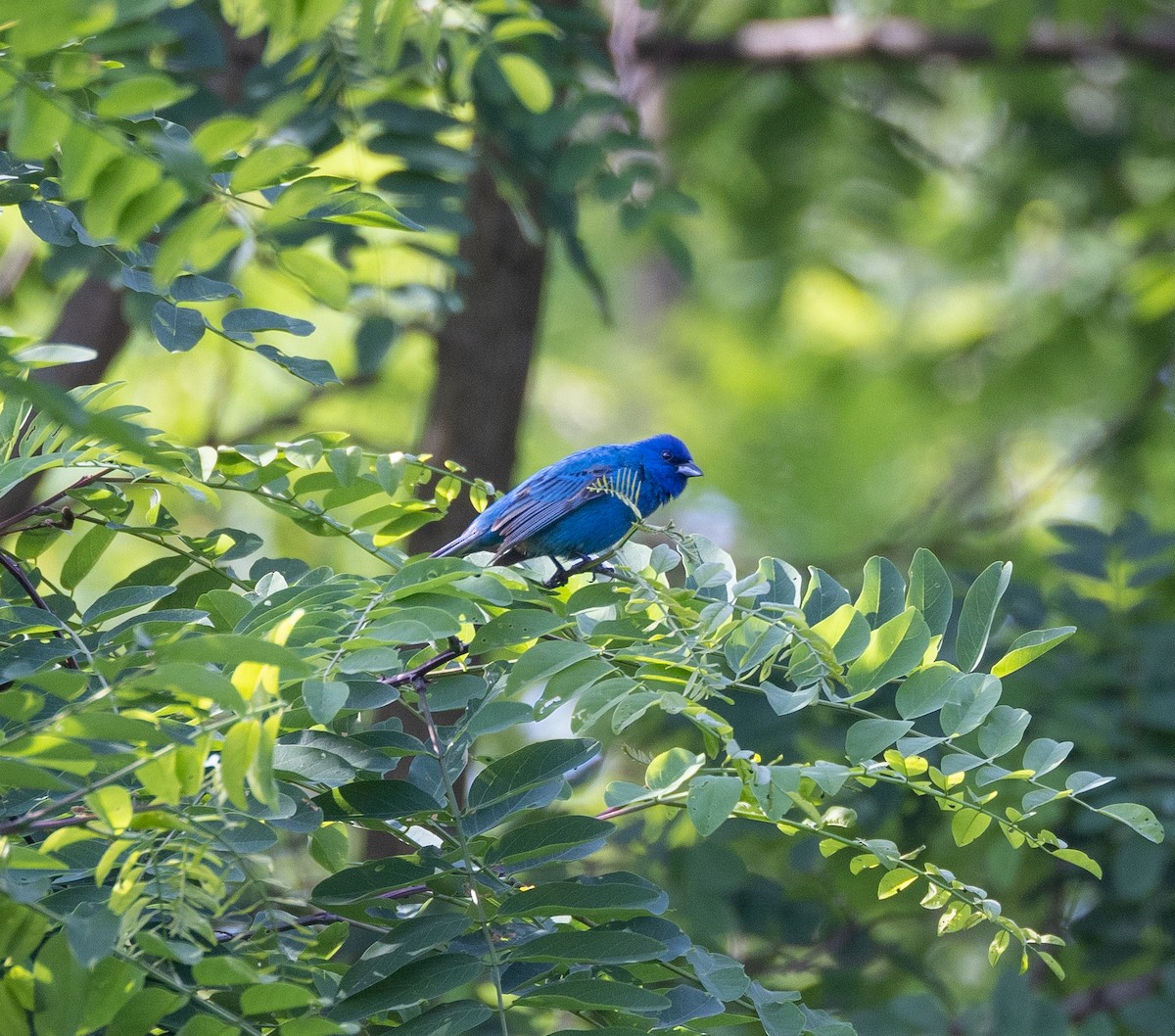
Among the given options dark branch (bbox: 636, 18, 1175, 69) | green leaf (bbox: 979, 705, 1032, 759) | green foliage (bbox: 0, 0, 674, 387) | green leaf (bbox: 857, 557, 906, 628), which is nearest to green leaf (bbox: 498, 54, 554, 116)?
green foliage (bbox: 0, 0, 674, 387)

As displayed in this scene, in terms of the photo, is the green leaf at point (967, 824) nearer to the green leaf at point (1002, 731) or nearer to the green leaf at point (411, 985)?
the green leaf at point (1002, 731)

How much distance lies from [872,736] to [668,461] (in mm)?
2410

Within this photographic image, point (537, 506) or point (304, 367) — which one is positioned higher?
point (304, 367)

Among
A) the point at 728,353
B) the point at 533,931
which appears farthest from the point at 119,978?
the point at 728,353

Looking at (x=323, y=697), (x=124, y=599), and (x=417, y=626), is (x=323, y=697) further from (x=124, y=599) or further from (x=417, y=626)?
(x=124, y=599)

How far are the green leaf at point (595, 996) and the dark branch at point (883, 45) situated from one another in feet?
17.3

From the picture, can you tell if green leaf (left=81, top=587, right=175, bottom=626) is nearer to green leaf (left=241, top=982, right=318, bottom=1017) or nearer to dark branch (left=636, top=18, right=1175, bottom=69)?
green leaf (left=241, top=982, right=318, bottom=1017)

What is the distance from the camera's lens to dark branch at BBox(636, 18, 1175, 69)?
21.9 ft

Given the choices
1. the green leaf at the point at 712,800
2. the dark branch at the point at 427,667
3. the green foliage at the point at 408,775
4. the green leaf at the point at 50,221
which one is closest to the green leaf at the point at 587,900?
the green foliage at the point at 408,775

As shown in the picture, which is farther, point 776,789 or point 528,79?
point 528,79

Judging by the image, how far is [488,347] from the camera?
5.68 m

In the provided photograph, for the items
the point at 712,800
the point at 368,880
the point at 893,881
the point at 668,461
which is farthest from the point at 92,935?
the point at 668,461

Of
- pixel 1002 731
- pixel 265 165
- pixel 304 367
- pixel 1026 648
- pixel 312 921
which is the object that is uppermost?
pixel 265 165

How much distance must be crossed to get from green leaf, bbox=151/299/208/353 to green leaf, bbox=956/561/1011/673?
1.53m
